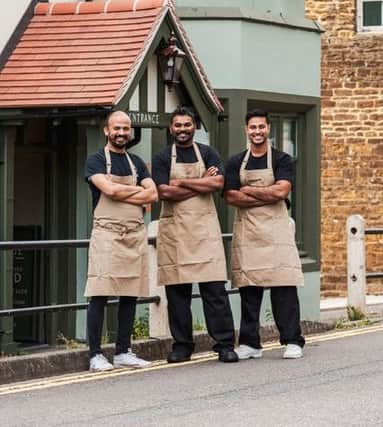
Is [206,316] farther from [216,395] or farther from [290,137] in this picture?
[290,137]

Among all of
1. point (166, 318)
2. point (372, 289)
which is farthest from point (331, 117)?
point (166, 318)

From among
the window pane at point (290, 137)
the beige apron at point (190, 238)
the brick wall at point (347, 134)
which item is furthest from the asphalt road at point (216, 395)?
the brick wall at point (347, 134)

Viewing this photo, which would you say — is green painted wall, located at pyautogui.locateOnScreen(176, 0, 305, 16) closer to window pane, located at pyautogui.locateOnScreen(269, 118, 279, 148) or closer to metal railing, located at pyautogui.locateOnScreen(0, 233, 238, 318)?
window pane, located at pyautogui.locateOnScreen(269, 118, 279, 148)

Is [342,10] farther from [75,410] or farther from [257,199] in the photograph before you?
[75,410]

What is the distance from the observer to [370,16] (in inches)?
974

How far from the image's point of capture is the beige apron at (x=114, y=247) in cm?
1136

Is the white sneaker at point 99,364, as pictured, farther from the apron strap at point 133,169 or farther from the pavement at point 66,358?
the apron strap at point 133,169

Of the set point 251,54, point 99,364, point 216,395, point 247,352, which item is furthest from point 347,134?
point 216,395

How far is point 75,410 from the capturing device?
9.55 meters

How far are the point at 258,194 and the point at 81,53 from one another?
3432mm

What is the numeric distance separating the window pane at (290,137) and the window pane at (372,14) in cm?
675

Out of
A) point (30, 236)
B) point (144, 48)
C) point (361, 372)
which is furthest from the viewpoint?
point (30, 236)

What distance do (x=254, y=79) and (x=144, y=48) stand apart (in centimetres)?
308

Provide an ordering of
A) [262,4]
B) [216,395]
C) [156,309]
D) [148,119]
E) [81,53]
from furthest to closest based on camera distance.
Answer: [262,4] → [81,53] → [148,119] → [156,309] → [216,395]
